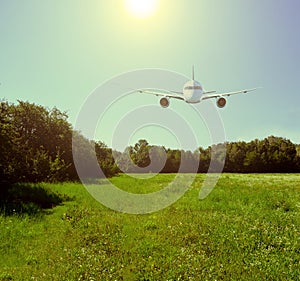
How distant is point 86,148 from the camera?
50.1m

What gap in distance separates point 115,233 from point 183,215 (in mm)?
5074

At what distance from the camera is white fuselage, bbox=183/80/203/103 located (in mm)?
31828

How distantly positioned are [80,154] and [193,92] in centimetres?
2355

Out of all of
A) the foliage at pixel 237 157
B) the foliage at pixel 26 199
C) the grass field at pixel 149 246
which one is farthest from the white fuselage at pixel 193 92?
the foliage at pixel 237 157

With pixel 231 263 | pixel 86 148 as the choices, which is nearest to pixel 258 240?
pixel 231 263

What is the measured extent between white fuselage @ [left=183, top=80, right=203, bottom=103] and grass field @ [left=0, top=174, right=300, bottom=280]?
16465 millimetres

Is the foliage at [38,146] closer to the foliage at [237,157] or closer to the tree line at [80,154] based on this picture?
the tree line at [80,154]

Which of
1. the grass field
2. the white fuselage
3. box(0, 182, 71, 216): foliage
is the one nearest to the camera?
the grass field

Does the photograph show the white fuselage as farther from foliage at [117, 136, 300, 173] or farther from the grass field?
foliage at [117, 136, 300, 173]

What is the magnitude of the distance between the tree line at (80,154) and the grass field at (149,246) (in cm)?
1224

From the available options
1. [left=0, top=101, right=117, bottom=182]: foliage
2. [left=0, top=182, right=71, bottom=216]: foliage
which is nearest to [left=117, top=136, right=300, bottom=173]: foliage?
[left=0, top=101, right=117, bottom=182]: foliage

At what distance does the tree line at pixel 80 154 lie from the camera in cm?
3086

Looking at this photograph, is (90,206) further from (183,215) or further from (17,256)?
(17,256)

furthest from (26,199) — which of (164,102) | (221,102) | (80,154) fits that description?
(80,154)
